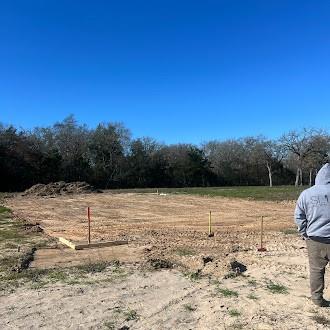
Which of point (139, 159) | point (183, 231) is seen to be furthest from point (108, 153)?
point (183, 231)

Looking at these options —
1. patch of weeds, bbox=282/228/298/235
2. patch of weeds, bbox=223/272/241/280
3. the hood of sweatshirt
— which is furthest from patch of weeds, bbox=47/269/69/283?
patch of weeds, bbox=282/228/298/235

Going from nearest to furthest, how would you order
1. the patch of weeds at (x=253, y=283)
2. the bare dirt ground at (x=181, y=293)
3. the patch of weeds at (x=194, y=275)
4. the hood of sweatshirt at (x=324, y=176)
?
1. the bare dirt ground at (x=181, y=293)
2. the hood of sweatshirt at (x=324, y=176)
3. the patch of weeds at (x=253, y=283)
4. the patch of weeds at (x=194, y=275)

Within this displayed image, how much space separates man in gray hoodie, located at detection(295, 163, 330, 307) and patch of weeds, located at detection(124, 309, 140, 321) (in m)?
2.33

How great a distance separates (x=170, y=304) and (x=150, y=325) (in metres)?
0.90

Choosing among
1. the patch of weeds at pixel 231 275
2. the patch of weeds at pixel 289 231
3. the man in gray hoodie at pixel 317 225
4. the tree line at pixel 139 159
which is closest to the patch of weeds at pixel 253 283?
the patch of weeds at pixel 231 275

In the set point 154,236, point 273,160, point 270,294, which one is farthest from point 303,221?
point 273,160

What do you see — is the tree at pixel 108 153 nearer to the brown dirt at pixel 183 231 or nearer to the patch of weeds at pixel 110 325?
the brown dirt at pixel 183 231

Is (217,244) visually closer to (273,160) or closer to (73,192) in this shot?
(73,192)

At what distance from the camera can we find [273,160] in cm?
7094

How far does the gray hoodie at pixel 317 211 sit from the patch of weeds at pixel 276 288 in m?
1.18

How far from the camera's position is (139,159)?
65.5 m

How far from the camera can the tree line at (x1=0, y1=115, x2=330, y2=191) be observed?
184 feet

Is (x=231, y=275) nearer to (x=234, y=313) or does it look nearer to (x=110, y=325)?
(x=234, y=313)

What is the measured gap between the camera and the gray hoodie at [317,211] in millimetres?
5754
